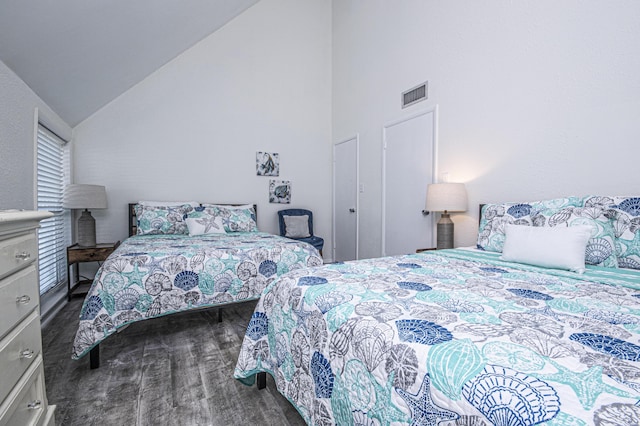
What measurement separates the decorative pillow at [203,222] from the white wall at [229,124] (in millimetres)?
762

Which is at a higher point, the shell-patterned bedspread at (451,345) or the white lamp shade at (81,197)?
the white lamp shade at (81,197)

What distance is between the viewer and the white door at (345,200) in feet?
15.1

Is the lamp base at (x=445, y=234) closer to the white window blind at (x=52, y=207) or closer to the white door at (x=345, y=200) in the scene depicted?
the white door at (x=345, y=200)

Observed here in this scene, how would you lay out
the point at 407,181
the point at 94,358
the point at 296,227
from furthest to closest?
the point at 296,227 → the point at 407,181 → the point at 94,358

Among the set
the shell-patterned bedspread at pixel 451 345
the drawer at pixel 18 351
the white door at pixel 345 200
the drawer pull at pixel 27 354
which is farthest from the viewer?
the white door at pixel 345 200

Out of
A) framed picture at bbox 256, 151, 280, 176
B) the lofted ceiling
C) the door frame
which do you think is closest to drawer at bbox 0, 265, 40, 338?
the lofted ceiling

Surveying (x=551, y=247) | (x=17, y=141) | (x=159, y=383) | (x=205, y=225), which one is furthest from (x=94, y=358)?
(x=551, y=247)

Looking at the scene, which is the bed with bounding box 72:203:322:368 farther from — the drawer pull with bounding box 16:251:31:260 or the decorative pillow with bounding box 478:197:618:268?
the decorative pillow with bounding box 478:197:618:268

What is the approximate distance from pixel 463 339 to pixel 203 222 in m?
3.14

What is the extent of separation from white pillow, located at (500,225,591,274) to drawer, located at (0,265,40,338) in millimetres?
2200

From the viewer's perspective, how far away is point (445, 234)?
9.34ft

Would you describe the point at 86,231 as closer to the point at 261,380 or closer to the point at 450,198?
the point at 261,380

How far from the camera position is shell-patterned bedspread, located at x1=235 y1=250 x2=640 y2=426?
57cm

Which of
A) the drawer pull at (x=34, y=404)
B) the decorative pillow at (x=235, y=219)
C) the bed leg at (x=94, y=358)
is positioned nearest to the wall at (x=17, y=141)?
the bed leg at (x=94, y=358)
